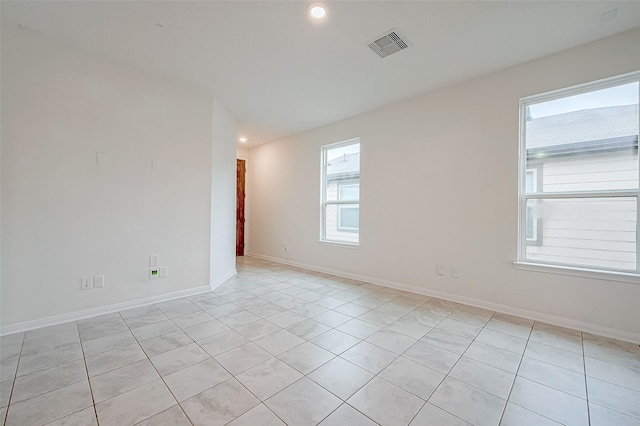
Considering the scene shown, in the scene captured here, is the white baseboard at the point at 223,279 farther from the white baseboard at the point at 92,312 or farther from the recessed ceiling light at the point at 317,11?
the recessed ceiling light at the point at 317,11

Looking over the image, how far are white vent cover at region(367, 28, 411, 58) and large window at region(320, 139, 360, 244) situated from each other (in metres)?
1.91

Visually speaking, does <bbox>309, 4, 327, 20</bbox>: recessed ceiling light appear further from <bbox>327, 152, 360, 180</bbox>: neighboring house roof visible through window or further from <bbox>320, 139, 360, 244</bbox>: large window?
<bbox>327, 152, 360, 180</bbox>: neighboring house roof visible through window

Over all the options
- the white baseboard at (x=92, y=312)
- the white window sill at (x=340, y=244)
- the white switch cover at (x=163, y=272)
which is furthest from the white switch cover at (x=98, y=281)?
the white window sill at (x=340, y=244)

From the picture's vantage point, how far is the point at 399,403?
62.5 inches

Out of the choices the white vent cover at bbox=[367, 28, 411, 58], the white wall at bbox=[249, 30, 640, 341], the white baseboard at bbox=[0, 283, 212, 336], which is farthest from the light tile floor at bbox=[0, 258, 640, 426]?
the white vent cover at bbox=[367, 28, 411, 58]

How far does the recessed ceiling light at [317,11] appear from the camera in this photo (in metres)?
2.15

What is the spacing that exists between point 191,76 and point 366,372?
3.68 metres

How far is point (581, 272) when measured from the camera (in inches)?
102

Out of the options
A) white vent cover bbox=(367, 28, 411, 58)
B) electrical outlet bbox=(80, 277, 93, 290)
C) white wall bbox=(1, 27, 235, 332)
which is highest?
white vent cover bbox=(367, 28, 411, 58)

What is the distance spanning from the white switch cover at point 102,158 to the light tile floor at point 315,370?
168 centimetres

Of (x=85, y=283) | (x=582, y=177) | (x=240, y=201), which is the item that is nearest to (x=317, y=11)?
(x=582, y=177)

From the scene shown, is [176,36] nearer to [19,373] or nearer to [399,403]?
[19,373]

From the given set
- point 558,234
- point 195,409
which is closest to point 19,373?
point 195,409

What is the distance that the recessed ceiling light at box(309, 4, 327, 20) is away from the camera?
7.05ft
